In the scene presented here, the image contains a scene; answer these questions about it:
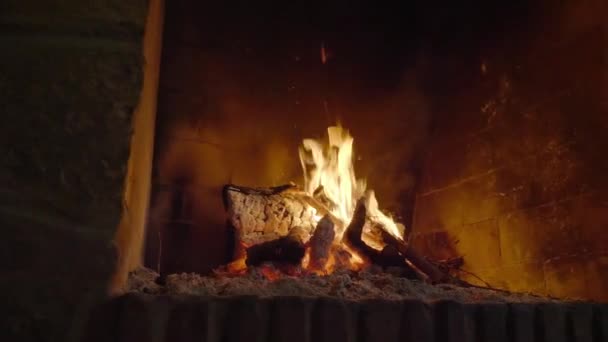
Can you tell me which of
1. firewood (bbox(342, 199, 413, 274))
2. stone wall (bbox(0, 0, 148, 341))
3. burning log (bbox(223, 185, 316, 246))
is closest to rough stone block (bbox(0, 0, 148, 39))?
stone wall (bbox(0, 0, 148, 341))

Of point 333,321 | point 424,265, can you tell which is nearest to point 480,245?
point 424,265

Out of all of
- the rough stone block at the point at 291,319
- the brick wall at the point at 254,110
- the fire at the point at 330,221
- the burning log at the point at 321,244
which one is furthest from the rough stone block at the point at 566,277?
the rough stone block at the point at 291,319

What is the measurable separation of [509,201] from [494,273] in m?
0.34

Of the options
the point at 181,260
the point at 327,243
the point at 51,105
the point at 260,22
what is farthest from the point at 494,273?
the point at 51,105

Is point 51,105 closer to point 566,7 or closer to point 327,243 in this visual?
point 327,243

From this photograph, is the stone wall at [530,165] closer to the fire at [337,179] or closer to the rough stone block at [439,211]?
the rough stone block at [439,211]

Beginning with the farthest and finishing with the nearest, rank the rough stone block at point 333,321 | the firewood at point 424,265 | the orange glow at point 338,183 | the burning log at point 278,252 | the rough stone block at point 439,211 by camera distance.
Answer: the rough stone block at point 439,211, the orange glow at point 338,183, the firewood at point 424,265, the burning log at point 278,252, the rough stone block at point 333,321

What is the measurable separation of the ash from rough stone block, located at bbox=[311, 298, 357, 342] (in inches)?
2.6

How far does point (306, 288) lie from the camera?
1.47 m

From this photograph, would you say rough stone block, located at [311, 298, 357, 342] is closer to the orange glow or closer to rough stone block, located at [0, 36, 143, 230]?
rough stone block, located at [0, 36, 143, 230]

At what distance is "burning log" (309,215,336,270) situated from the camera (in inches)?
85.0

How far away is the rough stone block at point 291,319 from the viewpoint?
128 centimetres

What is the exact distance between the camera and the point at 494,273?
8.71 feet

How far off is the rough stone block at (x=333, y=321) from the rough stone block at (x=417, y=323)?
0.42 ft
